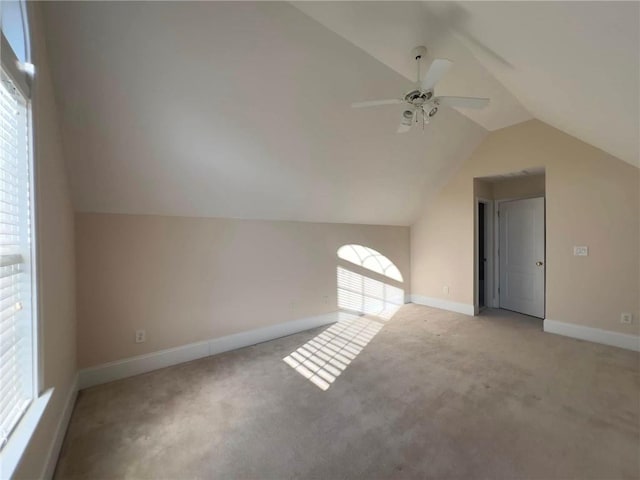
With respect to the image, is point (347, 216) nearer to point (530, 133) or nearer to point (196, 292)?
point (196, 292)

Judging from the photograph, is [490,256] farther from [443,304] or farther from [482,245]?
Answer: [443,304]

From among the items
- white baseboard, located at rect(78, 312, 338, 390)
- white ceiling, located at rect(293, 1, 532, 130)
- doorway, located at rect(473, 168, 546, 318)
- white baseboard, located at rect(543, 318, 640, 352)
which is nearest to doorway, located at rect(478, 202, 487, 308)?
doorway, located at rect(473, 168, 546, 318)

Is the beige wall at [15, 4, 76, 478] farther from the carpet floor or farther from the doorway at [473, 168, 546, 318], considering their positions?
the doorway at [473, 168, 546, 318]

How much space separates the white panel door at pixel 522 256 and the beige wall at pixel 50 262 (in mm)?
5838

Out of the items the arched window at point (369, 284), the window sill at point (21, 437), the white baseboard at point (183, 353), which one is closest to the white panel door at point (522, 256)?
the arched window at point (369, 284)

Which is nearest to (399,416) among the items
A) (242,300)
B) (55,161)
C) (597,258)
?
(242,300)

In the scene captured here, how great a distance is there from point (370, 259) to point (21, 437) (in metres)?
4.20

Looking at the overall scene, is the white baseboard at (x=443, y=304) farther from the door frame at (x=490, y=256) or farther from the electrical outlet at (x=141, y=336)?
the electrical outlet at (x=141, y=336)

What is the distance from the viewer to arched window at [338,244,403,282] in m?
4.42

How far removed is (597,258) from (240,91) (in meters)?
4.52

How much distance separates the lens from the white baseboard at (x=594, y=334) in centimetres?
318

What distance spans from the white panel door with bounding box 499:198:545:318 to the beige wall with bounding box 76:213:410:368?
3.27 meters

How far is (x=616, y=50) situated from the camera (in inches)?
54.4

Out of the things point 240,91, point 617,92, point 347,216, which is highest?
point 240,91
